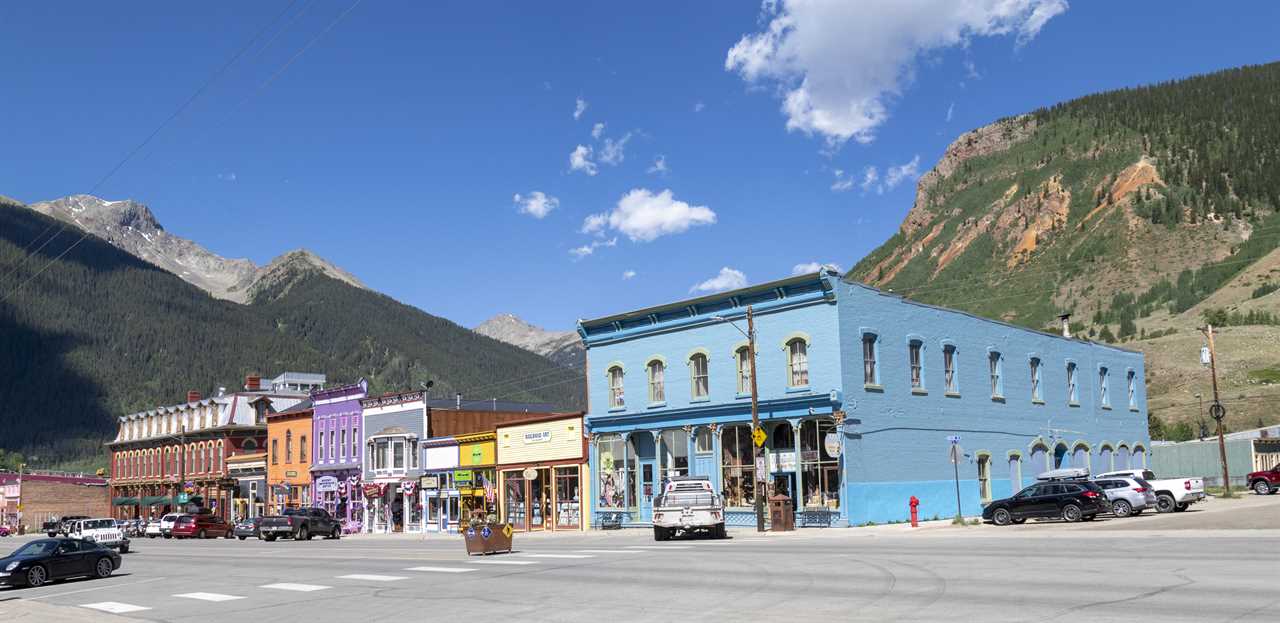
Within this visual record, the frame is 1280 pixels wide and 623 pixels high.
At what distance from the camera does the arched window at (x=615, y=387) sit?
48.6m

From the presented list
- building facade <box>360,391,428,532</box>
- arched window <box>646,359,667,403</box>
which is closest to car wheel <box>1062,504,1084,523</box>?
arched window <box>646,359,667,403</box>

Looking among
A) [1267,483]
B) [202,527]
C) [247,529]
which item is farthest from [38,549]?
[1267,483]

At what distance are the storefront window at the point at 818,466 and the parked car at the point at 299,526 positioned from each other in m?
25.1

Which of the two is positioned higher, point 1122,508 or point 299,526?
point 1122,508

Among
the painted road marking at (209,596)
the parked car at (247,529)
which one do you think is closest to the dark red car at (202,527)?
the parked car at (247,529)

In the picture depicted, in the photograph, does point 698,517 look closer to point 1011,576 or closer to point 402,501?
point 1011,576

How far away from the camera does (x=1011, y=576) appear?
17.4 metres

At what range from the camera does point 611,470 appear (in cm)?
4822

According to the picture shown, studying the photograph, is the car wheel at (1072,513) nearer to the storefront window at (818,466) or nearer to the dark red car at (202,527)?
the storefront window at (818,466)

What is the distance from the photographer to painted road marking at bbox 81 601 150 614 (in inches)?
771

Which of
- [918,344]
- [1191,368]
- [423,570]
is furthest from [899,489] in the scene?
[1191,368]

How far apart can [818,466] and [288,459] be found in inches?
1743

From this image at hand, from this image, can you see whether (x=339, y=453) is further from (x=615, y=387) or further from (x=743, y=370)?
(x=743, y=370)

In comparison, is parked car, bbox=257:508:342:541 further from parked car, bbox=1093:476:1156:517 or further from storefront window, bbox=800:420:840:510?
parked car, bbox=1093:476:1156:517
